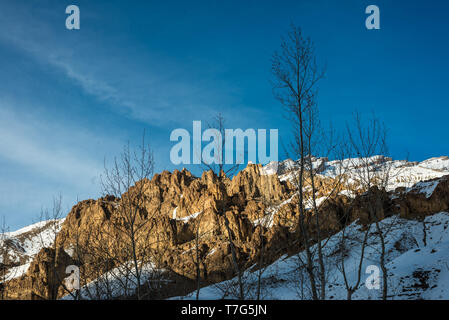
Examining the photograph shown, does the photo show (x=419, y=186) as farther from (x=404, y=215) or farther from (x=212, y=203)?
(x=212, y=203)

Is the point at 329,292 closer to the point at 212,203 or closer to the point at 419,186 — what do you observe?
the point at 419,186

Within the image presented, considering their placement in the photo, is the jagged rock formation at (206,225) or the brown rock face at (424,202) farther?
the brown rock face at (424,202)

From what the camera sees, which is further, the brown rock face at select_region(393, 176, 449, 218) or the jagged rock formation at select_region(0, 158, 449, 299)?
the brown rock face at select_region(393, 176, 449, 218)

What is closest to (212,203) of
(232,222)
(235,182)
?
(232,222)

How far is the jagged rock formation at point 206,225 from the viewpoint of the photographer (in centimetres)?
1230

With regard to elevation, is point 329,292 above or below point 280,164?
below

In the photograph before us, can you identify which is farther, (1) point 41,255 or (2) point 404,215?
(1) point 41,255

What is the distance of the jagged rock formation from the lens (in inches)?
484

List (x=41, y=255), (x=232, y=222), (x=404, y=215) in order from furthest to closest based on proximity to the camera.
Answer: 1. (x=232, y=222)
2. (x=41, y=255)
3. (x=404, y=215)

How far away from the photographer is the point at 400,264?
969 inches
